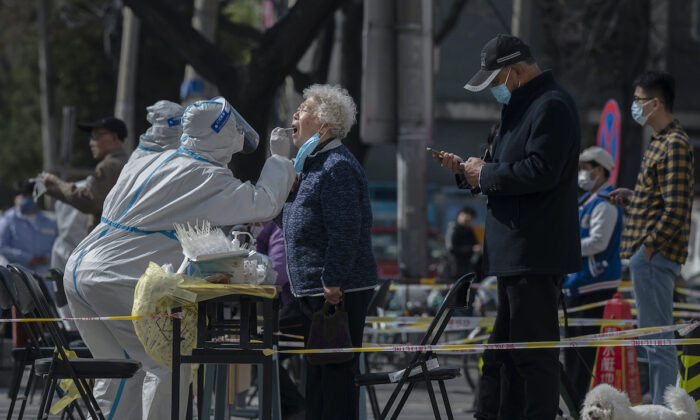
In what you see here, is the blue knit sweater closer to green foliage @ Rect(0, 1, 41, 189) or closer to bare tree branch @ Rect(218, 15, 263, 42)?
bare tree branch @ Rect(218, 15, 263, 42)

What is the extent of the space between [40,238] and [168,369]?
7.31 m

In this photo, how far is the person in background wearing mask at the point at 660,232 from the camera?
7.41m

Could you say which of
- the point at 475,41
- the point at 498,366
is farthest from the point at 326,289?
the point at 475,41

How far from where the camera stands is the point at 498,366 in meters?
6.22

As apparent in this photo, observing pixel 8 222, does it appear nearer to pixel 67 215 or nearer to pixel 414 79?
pixel 67 215

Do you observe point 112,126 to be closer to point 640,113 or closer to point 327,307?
point 327,307

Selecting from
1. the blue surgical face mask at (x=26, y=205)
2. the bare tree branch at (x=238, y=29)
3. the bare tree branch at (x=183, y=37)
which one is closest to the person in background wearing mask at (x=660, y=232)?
the bare tree branch at (x=183, y=37)

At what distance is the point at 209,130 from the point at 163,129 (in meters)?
1.52

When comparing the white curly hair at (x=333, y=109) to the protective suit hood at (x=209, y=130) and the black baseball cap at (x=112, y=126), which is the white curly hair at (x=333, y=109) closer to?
the protective suit hood at (x=209, y=130)

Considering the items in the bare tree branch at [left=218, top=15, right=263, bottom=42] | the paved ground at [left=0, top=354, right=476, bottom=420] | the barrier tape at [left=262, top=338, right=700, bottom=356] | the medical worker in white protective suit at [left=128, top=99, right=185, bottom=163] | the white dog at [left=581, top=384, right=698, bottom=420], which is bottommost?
the paved ground at [left=0, top=354, right=476, bottom=420]

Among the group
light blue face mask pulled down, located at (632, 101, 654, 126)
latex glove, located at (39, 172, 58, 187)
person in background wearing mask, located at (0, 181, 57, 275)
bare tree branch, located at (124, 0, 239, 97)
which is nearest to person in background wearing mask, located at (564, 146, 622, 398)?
light blue face mask pulled down, located at (632, 101, 654, 126)

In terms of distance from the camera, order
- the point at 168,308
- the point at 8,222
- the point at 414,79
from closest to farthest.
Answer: the point at 168,308 < the point at 414,79 < the point at 8,222

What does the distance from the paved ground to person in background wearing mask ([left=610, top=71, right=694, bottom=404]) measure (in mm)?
2315

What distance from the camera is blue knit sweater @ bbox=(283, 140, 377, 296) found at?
6.51 m
